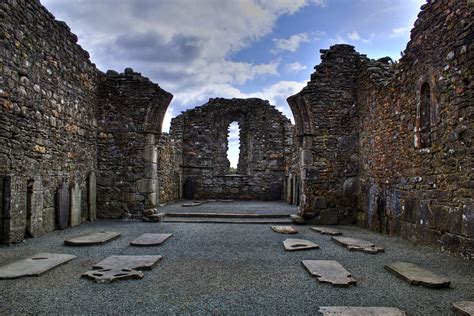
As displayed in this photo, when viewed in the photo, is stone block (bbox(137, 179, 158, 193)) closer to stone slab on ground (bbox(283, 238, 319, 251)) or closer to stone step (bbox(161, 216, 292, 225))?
stone step (bbox(161, 216, 292, 225))

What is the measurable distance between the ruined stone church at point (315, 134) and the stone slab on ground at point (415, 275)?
1.18 metres

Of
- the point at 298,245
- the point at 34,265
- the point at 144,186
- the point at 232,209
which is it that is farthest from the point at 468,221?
the point at 232,209

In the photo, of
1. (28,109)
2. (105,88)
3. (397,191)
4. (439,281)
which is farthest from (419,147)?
(105,88)

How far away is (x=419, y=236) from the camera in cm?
656

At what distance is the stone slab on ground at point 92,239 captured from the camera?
623cm

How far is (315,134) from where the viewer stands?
380 inches

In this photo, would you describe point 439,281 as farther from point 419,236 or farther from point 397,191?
point 397,191

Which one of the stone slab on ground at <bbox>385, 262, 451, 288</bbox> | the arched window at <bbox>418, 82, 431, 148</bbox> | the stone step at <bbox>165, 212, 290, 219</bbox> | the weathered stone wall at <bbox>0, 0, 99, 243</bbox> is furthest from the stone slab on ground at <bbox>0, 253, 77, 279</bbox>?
the arched window at <bbox>418, 82, 431, 148</bbox>

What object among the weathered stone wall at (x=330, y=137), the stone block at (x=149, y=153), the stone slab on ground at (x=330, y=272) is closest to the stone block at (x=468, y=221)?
the stone slab on ground at (x=330, y=272)

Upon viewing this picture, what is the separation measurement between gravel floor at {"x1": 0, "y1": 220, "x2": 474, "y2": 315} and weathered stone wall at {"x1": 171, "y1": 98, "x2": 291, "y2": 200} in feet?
37.7

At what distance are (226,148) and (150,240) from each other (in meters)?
12.7

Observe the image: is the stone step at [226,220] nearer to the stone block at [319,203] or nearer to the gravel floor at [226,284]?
the stone block at [319,203]

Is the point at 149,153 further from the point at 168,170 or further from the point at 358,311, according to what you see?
the point at 358,311

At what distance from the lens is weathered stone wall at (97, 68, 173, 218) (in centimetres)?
991
